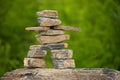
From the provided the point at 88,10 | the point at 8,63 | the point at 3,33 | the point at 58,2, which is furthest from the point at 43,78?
the point at 58,2

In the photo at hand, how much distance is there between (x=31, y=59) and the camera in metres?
14.8

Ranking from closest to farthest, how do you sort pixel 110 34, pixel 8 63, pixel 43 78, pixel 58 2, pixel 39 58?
pixel 43 78 → pixel 39 58 → pixel 8 63 → pixel 110 34 → pixel 58 2

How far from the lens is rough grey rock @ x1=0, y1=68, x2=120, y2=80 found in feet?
46.4

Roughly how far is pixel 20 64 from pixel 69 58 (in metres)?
7.41

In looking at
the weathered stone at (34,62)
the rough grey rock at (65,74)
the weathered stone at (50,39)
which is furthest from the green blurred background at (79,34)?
the rough grey rock at (65,74)

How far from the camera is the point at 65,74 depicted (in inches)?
563

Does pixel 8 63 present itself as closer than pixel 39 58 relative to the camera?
No

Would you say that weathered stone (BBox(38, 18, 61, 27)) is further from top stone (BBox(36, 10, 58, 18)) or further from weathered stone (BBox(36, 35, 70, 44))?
weathered stone (BBox(36, 35, 70, 44))

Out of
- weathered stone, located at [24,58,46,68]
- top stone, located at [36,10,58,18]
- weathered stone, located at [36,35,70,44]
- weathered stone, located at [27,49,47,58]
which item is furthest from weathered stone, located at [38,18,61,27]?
weathered stone, located at [24,58,46,68]

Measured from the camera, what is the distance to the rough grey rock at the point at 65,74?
46.4 feet

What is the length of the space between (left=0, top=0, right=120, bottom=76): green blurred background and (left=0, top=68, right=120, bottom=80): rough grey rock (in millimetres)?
6965

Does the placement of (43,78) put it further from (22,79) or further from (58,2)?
(58,2)

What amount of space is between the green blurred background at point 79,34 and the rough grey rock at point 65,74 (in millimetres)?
6965

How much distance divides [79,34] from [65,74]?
10.4m
